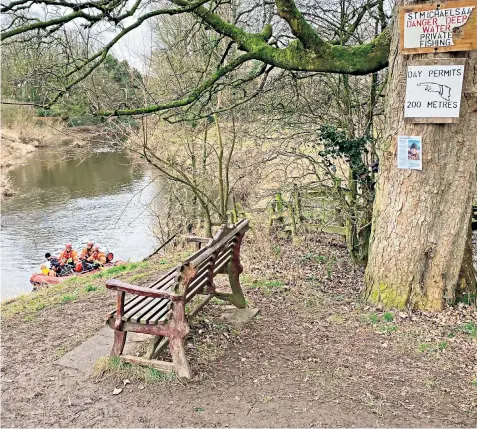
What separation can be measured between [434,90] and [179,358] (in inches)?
119

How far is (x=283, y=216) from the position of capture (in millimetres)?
8820

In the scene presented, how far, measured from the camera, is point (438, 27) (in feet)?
12.6

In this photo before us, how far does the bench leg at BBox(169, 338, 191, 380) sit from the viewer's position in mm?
3422

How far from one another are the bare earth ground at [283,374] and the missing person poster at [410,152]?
1.38 metres

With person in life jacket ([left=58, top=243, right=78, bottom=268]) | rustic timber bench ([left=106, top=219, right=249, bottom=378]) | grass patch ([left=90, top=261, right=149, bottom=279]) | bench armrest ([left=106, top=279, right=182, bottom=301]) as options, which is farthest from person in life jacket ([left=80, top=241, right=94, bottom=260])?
bench armrest ([left=106, top=279, right=182, bottom=301])

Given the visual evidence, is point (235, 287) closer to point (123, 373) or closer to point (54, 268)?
point (123, 373)

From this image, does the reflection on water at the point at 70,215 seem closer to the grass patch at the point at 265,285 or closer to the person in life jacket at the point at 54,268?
the person in life jacket at the point at 54,268

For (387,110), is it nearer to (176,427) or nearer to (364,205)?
(364,205)

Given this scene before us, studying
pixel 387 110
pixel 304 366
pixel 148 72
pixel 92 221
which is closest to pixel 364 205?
pixel 387 110

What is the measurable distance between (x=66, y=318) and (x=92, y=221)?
12.2 metres

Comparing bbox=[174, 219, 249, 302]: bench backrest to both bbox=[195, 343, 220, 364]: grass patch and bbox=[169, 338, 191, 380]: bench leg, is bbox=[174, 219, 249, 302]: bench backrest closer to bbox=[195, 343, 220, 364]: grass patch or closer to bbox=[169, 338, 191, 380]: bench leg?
bbox=[169, 338, 191, 380]: bench leg

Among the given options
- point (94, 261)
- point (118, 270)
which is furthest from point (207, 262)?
point (94, 261)

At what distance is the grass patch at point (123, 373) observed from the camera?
11.3 ft

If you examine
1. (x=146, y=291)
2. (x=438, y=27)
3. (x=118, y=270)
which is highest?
(x=438, y=27)
